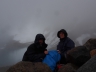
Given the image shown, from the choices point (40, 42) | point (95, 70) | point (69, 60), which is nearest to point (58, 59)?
point (69, 60)

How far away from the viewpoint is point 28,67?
8.95 metres

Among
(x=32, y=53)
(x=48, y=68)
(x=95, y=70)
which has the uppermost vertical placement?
(x=32, y=53)

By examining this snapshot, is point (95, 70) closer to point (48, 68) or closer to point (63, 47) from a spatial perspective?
point (48, 68)

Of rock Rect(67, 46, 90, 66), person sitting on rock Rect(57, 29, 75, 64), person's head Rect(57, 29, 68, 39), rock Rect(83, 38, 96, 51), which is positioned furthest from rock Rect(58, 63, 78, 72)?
rock Rect(83, 38, 96, 51)

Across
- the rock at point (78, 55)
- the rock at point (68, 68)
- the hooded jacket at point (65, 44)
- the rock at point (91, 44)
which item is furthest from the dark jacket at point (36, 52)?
the rock at point (91, 44)

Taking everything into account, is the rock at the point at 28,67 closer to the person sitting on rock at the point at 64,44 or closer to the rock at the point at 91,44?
the person sitting on rock at the point at 64,44

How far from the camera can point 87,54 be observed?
10086mm

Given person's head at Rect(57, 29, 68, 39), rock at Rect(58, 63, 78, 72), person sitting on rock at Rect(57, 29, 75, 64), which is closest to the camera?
rock at Rect(58, 63, 78, 72)

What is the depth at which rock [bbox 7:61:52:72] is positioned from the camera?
8.85m

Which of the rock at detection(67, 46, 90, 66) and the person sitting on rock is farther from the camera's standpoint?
the person sitting on rock

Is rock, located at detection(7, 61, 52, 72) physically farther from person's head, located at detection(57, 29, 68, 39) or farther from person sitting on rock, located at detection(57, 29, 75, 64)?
person's head, located at detection(57, 29, 68, 39)

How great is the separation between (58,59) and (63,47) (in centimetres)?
117

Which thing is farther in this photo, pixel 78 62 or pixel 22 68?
pixel 78 62

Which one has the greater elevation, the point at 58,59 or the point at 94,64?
the point at 58,59
